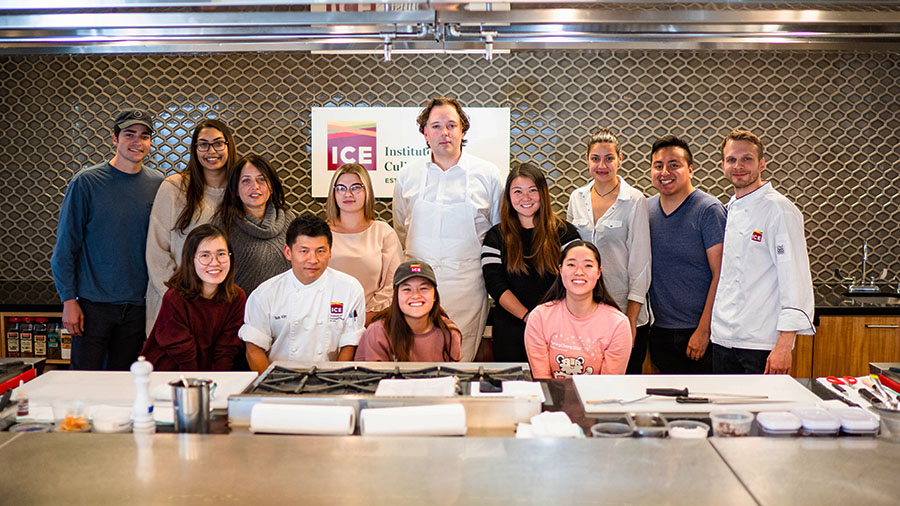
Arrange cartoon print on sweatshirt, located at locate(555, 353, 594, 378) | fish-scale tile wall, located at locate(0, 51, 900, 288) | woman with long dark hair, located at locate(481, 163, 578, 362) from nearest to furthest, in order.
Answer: cartoon print on sweatshirt, located at locate(555, 353, 594, 378) < woman with long dark hair, located at locate(481, 163, 578, 362) < fish-scale tile wall, located at locate(0, 51, 900, 288)

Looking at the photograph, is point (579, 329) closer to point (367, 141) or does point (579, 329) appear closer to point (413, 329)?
point (413, 329)

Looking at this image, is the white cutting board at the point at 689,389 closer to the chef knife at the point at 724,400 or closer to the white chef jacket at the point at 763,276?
the chef knife at the point at 724,400

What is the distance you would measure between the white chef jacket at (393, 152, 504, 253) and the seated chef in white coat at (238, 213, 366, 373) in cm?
56

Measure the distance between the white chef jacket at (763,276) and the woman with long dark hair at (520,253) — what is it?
56cm

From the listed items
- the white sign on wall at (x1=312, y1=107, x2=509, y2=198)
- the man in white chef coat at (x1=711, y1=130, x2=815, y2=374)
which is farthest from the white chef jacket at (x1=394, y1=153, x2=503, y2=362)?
the man in white chef coat at (x1=711, y1=130, x2=815, y2=374)

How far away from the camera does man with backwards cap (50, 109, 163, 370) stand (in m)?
2.77

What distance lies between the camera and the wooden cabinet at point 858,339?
3.04m

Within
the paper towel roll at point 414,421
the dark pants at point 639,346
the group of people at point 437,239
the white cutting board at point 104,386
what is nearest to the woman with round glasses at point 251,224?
the group of people at point 437,239

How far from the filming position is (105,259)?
9.17 ft

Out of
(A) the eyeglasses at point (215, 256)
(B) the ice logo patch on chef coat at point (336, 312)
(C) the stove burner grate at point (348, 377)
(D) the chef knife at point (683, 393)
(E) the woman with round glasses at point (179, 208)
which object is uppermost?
(E) the woman with round glasses at point (179, 208)

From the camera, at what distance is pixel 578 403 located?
5.38 feet

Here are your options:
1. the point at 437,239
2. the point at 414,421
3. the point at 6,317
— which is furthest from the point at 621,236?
the point at 6,317

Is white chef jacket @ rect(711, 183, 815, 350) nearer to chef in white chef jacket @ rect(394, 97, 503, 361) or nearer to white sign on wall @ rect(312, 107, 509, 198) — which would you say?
chef in white chef jacket @ rect(394, 97, 503, 361)

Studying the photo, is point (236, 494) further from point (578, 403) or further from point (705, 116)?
point (705, 116)
